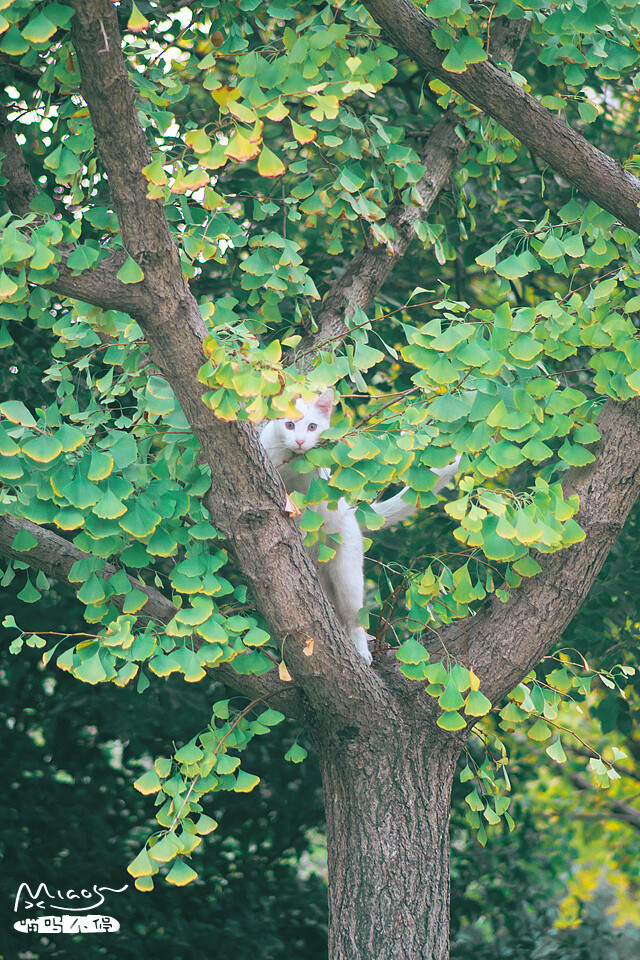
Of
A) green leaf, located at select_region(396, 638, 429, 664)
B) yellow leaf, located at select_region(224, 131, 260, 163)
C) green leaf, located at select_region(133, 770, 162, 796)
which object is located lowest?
green leaf, located at select_region(133, 770, 162, 796)

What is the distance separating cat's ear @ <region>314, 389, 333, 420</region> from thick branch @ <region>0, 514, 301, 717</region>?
35.5 inches

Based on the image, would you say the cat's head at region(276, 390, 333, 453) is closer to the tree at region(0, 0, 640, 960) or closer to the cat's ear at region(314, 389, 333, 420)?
the cat's ear at region(314, 389, 333, 420)

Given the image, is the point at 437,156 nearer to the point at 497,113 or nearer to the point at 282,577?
the point at 497,113

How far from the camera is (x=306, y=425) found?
2.92 meters

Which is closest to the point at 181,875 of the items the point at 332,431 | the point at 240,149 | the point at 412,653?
the point at 412,653

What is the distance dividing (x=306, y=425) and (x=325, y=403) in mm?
180

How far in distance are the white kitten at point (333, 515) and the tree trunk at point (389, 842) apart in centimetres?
33

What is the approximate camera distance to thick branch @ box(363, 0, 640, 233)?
7.45ft

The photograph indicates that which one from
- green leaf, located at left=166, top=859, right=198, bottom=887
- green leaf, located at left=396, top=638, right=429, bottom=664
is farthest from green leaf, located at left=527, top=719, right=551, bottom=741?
green leaf, located at left=166, top=859, right=198, bottom=887

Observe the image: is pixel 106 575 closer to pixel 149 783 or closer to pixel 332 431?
pixel 149 783

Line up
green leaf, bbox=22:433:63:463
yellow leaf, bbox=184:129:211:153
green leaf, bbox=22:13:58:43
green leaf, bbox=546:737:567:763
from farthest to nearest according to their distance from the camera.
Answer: green leaf, bbox=546:737:567:763
green leaf, bbox=22:433:63:463
yellow leaf, bbox=184:129:211:153
green leaf, bbox=22:13:58:43

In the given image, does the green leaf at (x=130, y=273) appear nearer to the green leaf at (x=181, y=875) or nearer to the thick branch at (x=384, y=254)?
the thick branch at (x=384, y=254)

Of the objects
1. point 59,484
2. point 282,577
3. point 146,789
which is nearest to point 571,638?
point 282,577

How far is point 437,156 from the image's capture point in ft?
11.2
